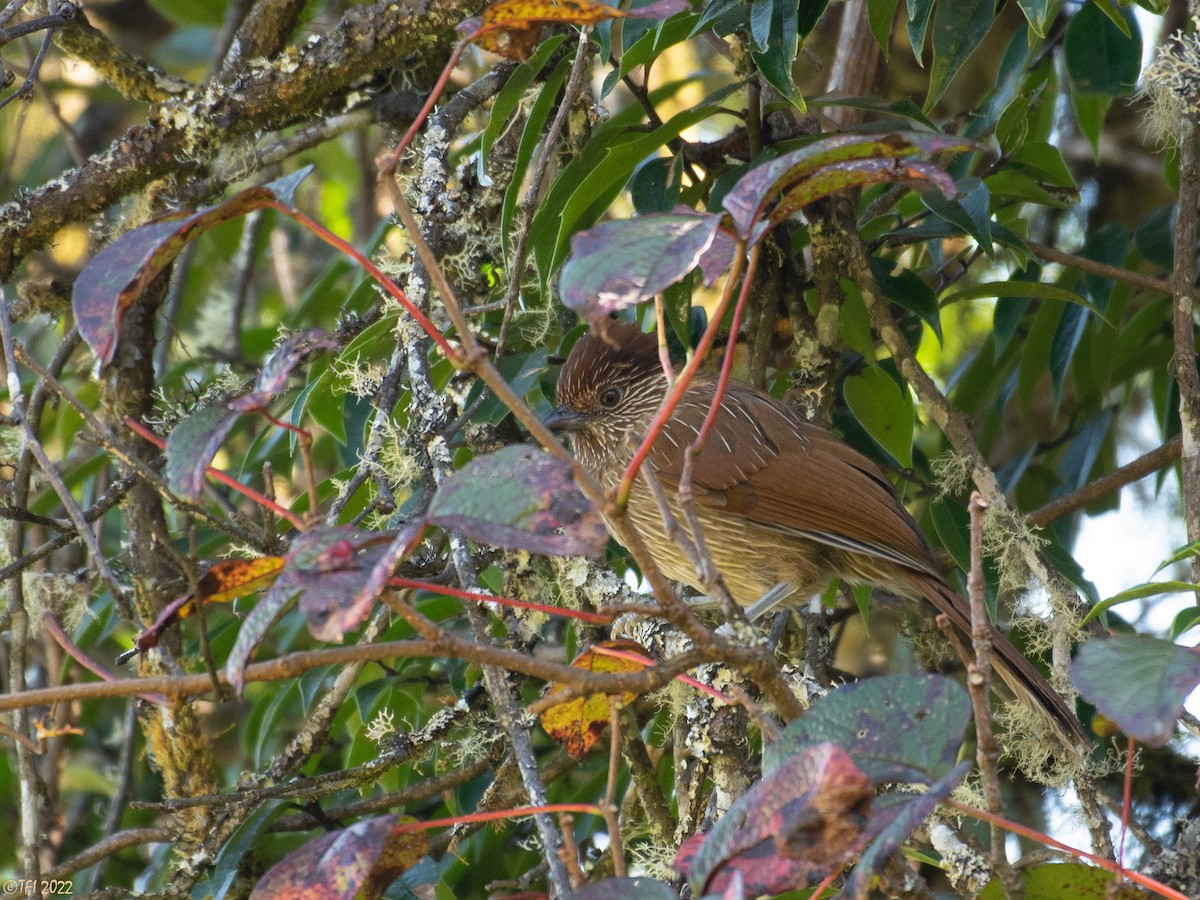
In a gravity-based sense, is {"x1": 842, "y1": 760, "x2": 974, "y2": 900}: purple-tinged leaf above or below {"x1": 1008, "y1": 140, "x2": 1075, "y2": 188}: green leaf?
below

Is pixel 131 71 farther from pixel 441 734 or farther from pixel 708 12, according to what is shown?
pixel 441 734

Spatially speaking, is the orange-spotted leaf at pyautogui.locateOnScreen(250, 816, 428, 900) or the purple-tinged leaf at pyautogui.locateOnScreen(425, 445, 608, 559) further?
the orange-spotted leaf at pyautogui.locateOnScreen(250, 816, 428, 900)

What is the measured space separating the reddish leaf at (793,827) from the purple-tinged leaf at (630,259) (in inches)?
20.4

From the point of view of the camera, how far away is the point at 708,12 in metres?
2.57

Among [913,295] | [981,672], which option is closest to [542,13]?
[981,672]

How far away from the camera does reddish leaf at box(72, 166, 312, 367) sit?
4.35ft

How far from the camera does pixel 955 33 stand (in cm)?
272

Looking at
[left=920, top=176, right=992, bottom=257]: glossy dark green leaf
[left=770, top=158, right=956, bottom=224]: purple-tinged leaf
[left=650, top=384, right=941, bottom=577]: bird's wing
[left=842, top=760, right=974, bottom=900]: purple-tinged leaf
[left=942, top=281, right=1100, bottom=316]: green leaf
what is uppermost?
[left=920, top=176, right=992, bottom=257]: glossy dark green leaf

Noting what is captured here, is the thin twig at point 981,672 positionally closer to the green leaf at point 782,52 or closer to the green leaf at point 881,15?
the green leaf at point 782,52

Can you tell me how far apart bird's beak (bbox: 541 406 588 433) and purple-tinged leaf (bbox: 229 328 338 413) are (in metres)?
1.97

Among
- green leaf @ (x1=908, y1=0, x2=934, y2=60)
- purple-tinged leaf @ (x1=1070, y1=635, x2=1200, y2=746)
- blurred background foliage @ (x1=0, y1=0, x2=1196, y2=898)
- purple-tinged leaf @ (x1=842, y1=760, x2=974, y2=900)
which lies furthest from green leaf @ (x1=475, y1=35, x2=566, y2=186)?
purple-tinged leaf @ (x1=842, y1=760, x2=974, y2=900)

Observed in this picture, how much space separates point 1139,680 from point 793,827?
1.45 feet

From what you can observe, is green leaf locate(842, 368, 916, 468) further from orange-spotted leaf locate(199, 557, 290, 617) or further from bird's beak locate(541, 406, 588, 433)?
orange-spotted leaf locate(199, 557, 290, 617)

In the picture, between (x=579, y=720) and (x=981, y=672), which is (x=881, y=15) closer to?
(x=579, y=720)
